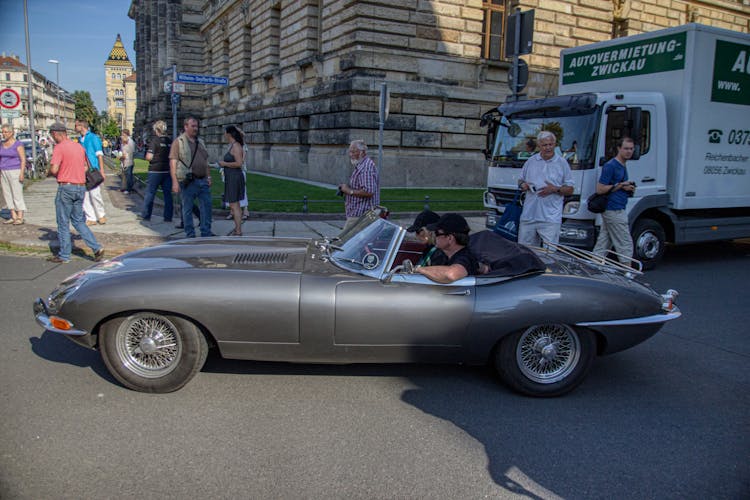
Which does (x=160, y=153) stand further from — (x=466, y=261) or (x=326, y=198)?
(x=466, y=261)

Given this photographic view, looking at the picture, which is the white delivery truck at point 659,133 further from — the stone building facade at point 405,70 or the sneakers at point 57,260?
the stone building facade at point 405,70

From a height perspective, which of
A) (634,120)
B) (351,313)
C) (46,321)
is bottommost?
(46,321)

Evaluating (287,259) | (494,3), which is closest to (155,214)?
(287,259)

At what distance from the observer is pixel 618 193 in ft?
24.7

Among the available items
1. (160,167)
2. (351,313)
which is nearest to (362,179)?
(351,313)

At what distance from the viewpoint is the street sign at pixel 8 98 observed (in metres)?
17.4

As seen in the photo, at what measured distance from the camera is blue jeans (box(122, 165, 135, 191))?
16.1 metres

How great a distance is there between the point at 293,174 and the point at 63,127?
1422 centimetres

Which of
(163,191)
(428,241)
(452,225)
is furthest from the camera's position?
(163,191)

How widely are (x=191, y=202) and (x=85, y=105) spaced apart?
412 ft

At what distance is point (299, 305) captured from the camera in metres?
3.61

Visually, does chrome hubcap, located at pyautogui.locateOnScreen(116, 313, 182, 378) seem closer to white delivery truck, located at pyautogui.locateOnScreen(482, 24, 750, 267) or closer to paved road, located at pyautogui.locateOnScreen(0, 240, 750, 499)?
paved road, located at pyautogui.locateOnScreen(0, 240, 750, 499)

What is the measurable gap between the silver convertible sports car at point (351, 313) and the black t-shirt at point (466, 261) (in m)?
0.09

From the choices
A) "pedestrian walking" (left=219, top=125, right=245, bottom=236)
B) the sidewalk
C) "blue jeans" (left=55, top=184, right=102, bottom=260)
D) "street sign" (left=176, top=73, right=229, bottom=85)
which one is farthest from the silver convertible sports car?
"street sign" (left=176, top=73, right=229, bottom=85)
